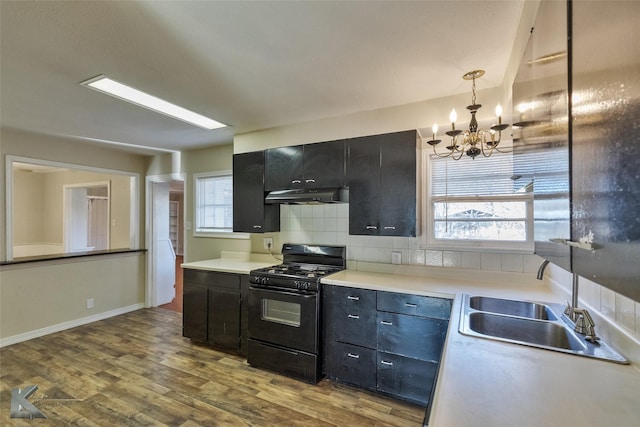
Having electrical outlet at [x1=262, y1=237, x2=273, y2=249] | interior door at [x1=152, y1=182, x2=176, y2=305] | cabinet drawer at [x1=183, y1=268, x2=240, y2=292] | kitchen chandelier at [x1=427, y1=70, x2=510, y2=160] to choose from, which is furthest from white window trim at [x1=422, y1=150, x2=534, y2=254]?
interior door at [x1=152, y1=182, x2=176, y2=305]

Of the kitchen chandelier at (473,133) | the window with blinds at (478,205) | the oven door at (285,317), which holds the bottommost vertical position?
the oven door at (285,317)

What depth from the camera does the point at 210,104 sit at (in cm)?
269

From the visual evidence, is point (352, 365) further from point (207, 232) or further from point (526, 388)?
point (207, 232)

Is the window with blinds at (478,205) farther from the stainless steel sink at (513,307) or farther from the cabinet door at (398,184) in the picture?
the stainless steel sink at (513,307)

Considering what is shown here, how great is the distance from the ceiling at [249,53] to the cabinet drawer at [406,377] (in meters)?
2.15

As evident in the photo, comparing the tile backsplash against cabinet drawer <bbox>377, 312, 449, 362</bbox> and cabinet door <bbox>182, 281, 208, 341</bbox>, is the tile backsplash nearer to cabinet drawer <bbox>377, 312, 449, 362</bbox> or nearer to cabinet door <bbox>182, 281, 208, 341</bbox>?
cabinet drawer <bbox>377, 312, 449, 362</bbox>

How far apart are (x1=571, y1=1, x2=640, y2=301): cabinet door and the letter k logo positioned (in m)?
3.31

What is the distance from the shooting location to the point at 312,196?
280 centimetres

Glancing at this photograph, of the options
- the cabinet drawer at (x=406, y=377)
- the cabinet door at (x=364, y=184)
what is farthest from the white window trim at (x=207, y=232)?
the cabinet drawer at (x=406, y=377)

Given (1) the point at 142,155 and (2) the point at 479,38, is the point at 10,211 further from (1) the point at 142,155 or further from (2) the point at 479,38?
(2) the point at 479,38

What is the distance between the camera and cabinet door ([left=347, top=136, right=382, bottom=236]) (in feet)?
8.71

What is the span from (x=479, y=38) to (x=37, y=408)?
4.00 m

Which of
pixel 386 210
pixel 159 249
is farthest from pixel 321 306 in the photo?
pixel 159 249

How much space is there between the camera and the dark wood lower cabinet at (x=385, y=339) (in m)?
2.15
